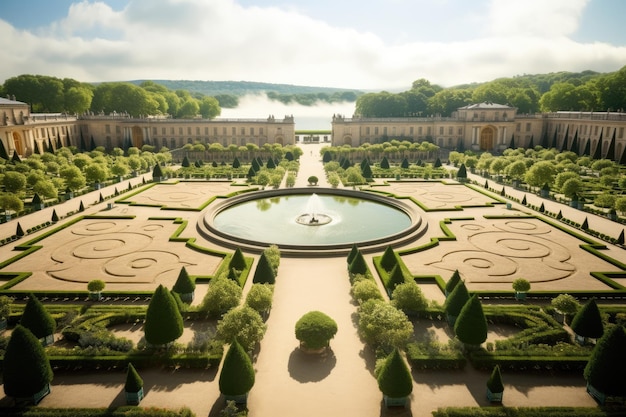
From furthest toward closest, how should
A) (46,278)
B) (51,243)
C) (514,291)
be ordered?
1. (51,243)
2. (46,278)
3. (514,291)

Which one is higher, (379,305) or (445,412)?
(379,305)

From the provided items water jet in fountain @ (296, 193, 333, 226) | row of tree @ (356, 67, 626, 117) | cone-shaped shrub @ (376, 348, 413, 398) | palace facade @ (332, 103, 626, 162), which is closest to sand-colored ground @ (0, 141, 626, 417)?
cone-shaped shrub @ (376, 348, 413, 398)

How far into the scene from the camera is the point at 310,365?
17828mm

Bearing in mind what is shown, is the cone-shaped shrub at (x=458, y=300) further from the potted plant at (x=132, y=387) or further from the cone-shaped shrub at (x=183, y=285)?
the potted plant at (x=132, y=387)

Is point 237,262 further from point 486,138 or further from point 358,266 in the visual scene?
point 486,138

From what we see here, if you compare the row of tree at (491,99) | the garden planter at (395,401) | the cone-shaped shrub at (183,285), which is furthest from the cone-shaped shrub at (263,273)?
the row of tree at (491,99)

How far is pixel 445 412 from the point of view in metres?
14.7

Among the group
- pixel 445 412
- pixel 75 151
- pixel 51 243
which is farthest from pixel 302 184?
pixel 75 151

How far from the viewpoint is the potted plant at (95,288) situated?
23125 mm

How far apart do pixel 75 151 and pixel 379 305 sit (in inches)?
3015

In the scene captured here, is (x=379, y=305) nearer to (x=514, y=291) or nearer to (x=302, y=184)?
(x=514, y=291)

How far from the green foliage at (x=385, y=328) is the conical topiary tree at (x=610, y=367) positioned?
6678 mm

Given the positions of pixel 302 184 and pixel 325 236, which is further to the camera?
pixel 302 184

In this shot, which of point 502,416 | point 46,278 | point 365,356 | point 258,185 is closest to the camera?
point 502,416
